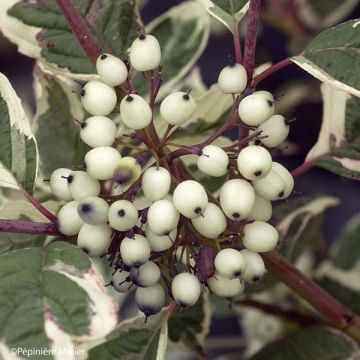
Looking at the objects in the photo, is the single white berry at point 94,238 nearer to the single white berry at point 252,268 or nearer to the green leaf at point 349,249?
the single white berry at point 252,268

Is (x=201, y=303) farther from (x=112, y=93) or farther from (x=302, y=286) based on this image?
(x=112, y=93)

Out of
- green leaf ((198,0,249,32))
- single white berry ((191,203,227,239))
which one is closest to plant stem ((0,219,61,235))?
single white berry ((191,203,227,239))

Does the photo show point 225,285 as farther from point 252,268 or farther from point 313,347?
point 313,347

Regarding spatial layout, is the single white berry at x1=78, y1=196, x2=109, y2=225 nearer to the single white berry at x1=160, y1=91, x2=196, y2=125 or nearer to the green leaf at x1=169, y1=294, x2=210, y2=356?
the single white berry at x1=160, y1=91, x2=196, y2=125

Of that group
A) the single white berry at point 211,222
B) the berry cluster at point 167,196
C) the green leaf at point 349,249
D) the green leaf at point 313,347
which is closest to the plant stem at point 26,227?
the berry cluster at point 167,196

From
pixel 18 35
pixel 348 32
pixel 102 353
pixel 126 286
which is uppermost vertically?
pixel 348 32

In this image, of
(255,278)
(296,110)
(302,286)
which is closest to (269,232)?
(255,278)

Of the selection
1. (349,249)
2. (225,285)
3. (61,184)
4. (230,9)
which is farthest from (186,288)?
(349,249)
